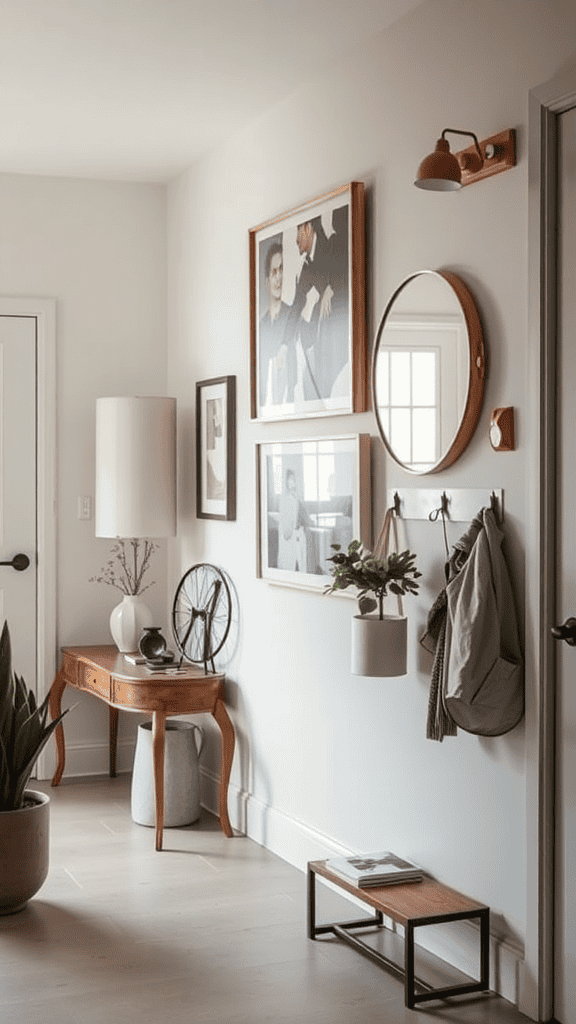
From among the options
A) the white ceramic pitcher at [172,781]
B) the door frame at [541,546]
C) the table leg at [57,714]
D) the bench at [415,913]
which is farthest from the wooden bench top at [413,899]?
the table leg at [57,714]

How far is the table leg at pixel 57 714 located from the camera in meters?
5.25

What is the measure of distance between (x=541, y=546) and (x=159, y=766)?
1.99 meters

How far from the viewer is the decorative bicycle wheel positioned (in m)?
4.83

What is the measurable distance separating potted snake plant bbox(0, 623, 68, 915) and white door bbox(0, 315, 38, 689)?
161 cm

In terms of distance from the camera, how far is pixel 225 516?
4.81m

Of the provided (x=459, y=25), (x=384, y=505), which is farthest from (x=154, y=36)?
(x=384, y=505)

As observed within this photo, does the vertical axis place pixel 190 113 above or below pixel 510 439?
above

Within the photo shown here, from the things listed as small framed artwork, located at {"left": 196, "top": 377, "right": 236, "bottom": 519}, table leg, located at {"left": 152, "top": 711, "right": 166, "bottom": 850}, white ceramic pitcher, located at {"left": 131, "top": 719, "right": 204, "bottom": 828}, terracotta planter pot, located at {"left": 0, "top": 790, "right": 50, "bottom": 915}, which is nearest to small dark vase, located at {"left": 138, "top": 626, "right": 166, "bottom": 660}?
white ceramic pitcher, located at {"left": 131, "top": 719, "right": 204, "bottom": 828}

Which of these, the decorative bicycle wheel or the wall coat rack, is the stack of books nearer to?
the wall coat rack

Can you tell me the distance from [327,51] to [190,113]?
815 millimetres

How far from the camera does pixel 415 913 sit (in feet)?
10.1

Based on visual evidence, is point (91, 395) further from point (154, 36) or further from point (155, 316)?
point (154, 36)

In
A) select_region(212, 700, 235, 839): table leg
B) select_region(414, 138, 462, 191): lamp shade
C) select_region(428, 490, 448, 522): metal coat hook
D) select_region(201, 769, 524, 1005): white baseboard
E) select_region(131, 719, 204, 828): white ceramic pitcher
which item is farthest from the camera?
select_region(131, 719, 204, 828): white ceramic pitcher

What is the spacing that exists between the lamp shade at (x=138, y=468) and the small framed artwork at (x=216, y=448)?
0.41ft
